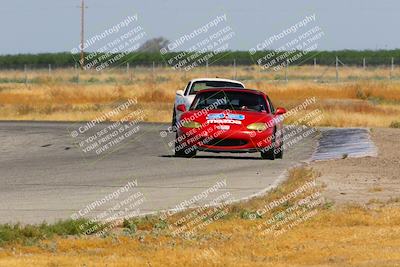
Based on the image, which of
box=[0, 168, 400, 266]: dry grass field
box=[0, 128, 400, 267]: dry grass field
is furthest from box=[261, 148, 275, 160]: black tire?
box=[0, 168, 400, 266]: dry grass field

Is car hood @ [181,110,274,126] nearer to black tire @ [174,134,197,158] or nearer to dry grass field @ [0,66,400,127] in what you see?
black tire @ [174,134,197,158]

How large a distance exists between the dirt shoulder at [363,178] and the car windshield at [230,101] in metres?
2.50

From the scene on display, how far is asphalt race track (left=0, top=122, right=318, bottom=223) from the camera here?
16.0 meters

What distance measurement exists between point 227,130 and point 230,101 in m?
1.38

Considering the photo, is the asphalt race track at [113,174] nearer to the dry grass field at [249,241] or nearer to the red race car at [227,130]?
the red race car at [227,130]

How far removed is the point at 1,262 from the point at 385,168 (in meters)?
11.7

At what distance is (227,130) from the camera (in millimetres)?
23656

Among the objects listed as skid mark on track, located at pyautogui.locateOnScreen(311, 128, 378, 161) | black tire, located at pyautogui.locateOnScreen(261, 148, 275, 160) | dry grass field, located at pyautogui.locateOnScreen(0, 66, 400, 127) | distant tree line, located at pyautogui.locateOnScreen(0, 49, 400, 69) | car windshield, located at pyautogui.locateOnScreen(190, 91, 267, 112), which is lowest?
distant tree line, located at pyautogui.locateOnScreen(0, 49, 400, 69)

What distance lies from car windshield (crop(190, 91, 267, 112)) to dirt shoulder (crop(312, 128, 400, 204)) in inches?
98.4

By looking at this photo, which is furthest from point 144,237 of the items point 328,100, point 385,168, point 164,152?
point 328,100

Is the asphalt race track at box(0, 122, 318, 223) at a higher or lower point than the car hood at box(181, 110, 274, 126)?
lower

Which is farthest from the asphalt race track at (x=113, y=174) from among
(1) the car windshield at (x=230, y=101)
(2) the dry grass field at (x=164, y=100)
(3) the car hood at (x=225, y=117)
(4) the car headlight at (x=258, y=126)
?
(2) the dry grass field at (x=164, y=100)

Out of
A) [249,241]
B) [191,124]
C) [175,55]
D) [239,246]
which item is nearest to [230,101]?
[191,124]

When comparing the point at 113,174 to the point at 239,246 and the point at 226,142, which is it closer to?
the point at 226,142
